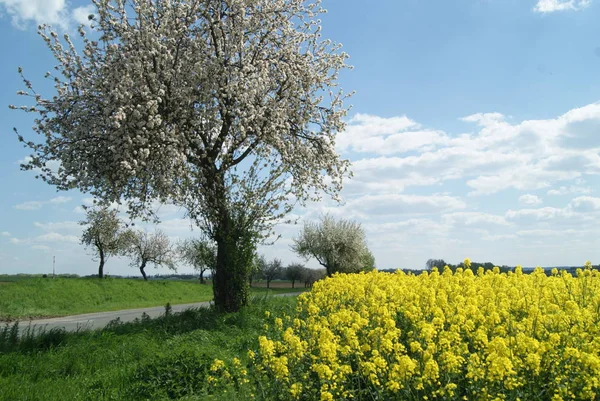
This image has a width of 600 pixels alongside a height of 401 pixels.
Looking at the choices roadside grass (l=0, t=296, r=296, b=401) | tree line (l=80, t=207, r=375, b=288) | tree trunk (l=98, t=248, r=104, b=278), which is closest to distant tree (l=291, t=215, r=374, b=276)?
tree line (l=80, t=207, r=375, b=288)

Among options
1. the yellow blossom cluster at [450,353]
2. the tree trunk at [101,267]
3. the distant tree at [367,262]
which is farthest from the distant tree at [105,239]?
the yellow blossom cluster at [450,353]

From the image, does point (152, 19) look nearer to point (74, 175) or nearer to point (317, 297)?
point (74, 175)

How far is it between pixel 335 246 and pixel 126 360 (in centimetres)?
4061

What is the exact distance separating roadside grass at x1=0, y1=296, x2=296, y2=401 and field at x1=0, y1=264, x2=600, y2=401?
1.2 inches

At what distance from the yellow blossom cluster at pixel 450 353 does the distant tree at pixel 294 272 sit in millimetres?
81493

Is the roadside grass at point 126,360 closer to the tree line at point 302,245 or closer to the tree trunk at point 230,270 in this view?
the tree trunk at point 230,270

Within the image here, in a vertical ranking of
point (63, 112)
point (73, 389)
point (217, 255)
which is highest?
point (63, 112)

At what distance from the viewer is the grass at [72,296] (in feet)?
87.6

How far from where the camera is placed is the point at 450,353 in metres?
6.09

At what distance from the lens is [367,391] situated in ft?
21.7

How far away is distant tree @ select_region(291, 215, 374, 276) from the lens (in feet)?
164

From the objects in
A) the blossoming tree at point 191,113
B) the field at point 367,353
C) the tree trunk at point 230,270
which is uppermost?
the blossoming tree at point 191,113

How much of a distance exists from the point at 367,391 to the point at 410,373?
1.03 metres

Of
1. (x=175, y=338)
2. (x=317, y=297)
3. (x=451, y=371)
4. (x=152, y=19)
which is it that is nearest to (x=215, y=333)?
(x=175, y=338)
